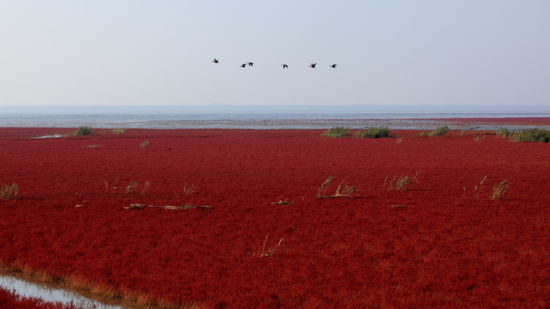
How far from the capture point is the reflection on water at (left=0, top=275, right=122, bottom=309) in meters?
7.45

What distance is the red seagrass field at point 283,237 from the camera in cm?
793

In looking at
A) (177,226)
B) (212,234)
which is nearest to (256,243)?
(212,234)

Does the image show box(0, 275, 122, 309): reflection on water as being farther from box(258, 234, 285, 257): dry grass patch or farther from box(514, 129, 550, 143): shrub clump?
box(514, 129, 550, 143): shrub clump

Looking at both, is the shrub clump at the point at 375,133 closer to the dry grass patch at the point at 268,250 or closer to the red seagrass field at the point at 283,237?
the red seagrass field at the point at 283,237

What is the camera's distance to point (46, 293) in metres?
7.89

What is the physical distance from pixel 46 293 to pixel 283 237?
464 cm

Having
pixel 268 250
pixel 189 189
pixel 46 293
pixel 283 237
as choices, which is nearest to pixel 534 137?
pixel 189 189

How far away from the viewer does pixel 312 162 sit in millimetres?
26328

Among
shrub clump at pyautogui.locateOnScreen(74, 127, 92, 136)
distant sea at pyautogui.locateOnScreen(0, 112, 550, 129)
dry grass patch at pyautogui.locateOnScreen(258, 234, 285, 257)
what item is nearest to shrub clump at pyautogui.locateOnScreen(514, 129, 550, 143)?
distant sea at pyautogui.locateOnScreen(0, 112, 550, 129)

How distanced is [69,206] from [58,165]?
1086cm

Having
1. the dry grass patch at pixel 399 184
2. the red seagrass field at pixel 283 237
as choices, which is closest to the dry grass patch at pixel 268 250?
the red seagrass field at pixel 283 237

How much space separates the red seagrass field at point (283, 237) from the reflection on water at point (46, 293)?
0.27m

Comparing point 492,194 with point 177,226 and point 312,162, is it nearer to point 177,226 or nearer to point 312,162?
point 177,226

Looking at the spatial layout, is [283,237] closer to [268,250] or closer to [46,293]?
[268,250]
